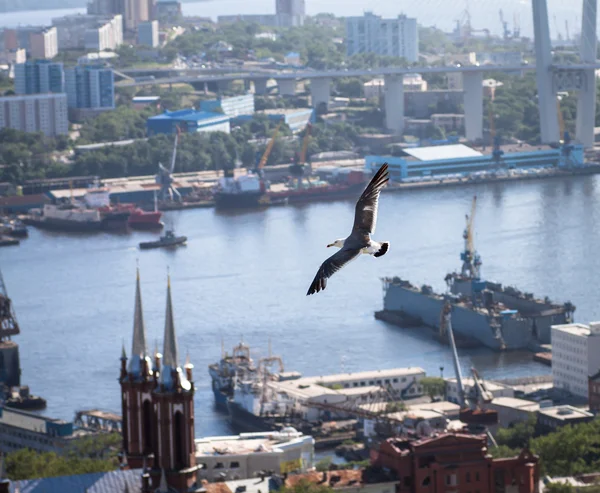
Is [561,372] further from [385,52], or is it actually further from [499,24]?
[499,24]

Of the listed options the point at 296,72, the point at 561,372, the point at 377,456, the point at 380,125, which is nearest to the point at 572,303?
the point at 561,372

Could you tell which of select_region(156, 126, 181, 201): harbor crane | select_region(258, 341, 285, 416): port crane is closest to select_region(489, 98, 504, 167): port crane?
select_region(156, 126, 181, 201): harbor crane

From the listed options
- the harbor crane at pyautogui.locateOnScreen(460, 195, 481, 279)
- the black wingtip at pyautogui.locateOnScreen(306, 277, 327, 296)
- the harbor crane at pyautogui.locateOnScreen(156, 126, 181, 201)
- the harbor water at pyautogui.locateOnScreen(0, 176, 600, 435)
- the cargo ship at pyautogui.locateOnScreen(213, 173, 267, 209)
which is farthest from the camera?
the harbor crane at pyautogui.locateOnScreen(156, 126, 181, 201)

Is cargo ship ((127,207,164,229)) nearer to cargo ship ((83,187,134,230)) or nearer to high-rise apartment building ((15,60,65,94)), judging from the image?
cargo ship ((83,187,134,230))

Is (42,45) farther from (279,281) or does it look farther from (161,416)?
(161,416)

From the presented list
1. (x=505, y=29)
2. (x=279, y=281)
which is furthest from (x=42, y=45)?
(x=279, y=281)

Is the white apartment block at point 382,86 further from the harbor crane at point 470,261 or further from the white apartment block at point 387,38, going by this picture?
the harbor crane at point 470,261
